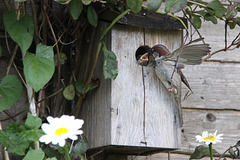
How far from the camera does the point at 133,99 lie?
177 cm

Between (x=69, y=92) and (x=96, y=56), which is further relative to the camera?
(x=69, y=92)

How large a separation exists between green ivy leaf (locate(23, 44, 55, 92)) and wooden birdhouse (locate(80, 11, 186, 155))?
0.88 feet

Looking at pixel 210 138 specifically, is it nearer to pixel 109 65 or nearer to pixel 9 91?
pixel 109 65

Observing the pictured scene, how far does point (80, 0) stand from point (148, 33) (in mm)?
307

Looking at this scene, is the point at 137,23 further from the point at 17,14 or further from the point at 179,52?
the point at 17,14

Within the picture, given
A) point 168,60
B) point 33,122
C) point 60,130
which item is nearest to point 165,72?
point 168,60

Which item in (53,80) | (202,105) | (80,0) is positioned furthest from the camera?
(202,105)

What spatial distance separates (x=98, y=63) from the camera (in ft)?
6.10

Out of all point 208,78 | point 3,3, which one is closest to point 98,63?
point 3,3

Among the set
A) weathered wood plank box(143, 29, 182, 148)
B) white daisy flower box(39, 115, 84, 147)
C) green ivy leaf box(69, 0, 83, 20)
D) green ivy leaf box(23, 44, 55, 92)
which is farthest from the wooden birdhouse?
white daisy flower box(39, 115, 84, 147)

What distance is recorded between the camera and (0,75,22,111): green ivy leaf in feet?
5.33

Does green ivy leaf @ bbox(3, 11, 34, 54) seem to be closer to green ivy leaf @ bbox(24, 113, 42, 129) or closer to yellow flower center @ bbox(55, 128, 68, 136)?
green ivy leaf @ bbox(24, 113, 42, 129)

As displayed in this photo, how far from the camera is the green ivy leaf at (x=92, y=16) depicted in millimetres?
1760

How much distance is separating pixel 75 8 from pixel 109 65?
0.77ft
